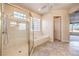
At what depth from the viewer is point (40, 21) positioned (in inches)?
88.1

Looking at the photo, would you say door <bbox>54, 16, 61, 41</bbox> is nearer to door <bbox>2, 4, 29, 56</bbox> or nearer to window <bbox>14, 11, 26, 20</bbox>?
door <bbox>2, 4, 29, 56</bbox>

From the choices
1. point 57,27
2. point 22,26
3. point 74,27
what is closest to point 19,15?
point 22,26

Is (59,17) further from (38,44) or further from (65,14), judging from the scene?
(38,44)

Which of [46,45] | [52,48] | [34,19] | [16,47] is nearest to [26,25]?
[34,19]

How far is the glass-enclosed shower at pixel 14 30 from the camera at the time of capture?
164cm

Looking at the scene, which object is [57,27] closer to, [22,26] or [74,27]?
[74,27]

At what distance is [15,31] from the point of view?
6.51 ft

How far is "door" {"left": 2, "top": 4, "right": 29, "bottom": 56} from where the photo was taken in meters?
1.71

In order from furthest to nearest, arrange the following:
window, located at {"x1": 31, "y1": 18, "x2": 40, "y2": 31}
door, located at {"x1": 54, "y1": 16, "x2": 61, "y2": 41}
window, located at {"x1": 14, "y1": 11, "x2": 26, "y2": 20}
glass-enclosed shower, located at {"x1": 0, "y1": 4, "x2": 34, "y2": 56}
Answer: door, located at {"x1": 54, "y1": 16, "x2": 61, "y2": 41}, window, located at {"x1": 31, "y1": 18, "x2": 40, "y2": 31}, window, located at {"x1": 14, "y1": 11, "x2": 26, "y2": 20}, glass-enclosed shower, located at {"x1": 0, "y1": 4, "x2": 34, "y2": 56}

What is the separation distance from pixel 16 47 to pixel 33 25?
2.48 feet

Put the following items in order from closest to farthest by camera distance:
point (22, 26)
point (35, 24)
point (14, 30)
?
1. point (14, 30)
2. point (22, 26)
3. point (35, 24)

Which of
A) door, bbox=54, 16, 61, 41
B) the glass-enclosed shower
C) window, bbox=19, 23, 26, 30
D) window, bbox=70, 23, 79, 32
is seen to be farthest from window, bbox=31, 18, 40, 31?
window, bbox=70, 23, 79, 32

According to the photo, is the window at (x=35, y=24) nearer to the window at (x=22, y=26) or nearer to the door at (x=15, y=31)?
the door at (x=15, y=31)

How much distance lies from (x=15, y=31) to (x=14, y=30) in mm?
34
